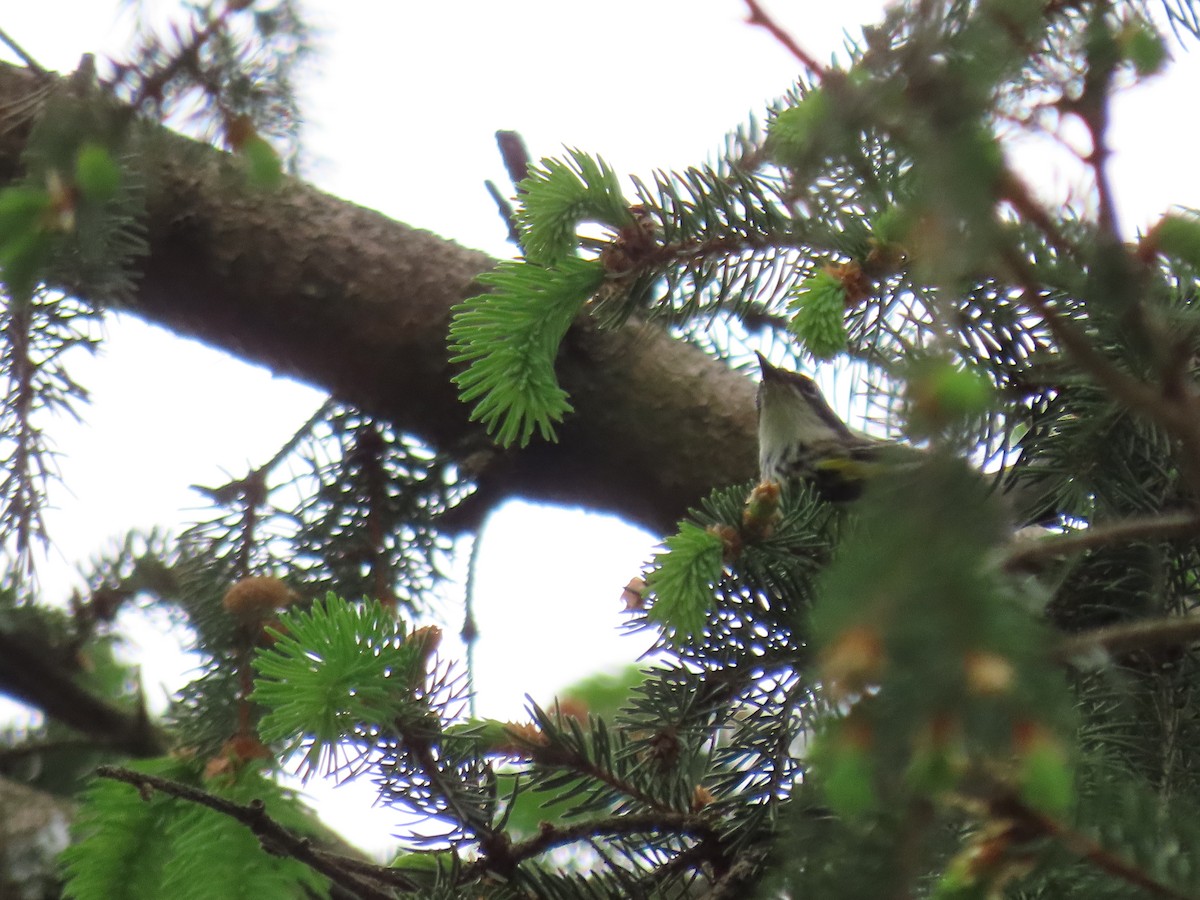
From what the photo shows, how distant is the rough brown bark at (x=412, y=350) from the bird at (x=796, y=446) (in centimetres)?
5

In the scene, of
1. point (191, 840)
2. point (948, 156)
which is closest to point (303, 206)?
point (191, 840)

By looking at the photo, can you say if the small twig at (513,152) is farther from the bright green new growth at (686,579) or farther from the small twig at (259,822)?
the small twig at (259,822)

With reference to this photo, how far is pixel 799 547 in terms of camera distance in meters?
1.21

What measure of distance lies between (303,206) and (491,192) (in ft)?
1.31

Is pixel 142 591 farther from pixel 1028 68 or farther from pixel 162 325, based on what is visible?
pixel 1028 68

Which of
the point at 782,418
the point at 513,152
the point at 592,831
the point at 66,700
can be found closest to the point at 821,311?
the point at 592,831

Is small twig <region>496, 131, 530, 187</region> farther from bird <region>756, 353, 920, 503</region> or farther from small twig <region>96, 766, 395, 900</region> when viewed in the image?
small twig <region>96, 766, 395, 900</region>

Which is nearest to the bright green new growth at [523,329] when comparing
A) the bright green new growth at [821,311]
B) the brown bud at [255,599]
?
the bright green new growth at [821,311]

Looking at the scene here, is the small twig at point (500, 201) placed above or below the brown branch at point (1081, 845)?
above

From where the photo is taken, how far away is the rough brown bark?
6.49 ft

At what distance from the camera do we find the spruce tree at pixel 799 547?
0.53 m

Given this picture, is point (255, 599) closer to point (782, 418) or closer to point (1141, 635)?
point (782, 418)

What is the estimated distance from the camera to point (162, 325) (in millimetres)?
2121

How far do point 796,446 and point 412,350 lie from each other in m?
0.66
